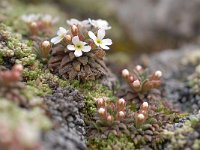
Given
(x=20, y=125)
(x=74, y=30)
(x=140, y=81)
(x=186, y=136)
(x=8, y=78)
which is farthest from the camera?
(x=140, y=81)

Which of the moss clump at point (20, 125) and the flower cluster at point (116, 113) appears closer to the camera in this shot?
the moss clump at point (20, 125)

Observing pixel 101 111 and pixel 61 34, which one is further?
pixel 61 34

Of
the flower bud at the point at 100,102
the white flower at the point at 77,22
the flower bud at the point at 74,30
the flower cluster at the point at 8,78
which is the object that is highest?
the white flower at the point at 77,22

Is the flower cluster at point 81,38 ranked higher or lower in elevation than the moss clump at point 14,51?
higher

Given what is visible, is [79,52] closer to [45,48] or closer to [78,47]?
[78,47]

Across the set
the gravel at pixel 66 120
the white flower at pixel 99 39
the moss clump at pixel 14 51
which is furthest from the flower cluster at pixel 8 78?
the white flower at pixel 99 39

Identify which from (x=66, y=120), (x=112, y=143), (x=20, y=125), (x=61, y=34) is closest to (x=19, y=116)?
(x=20, y=125)

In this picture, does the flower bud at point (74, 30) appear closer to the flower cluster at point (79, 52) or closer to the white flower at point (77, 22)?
the flower cluster at point (79, 52)
